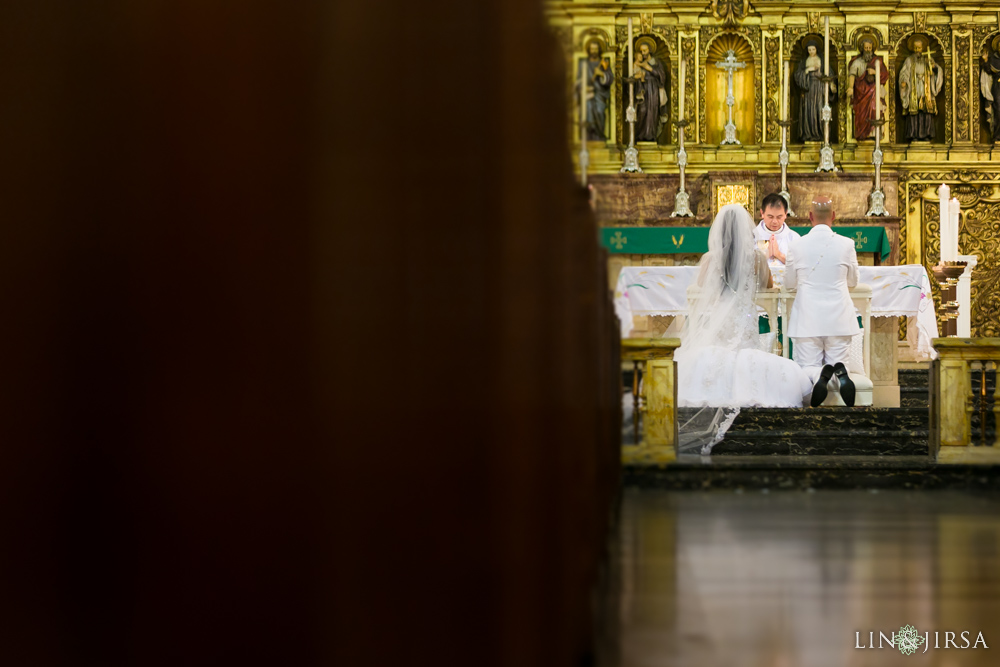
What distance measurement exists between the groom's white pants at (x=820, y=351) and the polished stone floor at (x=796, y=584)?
7.77 ft

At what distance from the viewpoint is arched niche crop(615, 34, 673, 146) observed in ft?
35.0

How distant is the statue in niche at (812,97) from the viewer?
33.9 feet

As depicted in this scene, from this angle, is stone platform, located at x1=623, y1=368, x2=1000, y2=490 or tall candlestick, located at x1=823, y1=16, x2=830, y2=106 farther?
tall candlestick, located at x1=823, y1=16, x2=830, y2=106

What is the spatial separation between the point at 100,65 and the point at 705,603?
2059mm

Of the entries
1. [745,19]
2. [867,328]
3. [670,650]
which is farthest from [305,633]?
[745,19]

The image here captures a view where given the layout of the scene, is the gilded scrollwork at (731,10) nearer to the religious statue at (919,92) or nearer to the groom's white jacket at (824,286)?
the religious statue at (919,92)

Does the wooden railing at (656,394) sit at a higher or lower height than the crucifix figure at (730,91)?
lower

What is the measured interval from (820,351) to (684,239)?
2571 millimetres

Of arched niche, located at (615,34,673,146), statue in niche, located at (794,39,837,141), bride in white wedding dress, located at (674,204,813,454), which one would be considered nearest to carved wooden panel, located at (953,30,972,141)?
statue in niche, located at (794,39,837,141)

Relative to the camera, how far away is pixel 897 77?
10742 mm

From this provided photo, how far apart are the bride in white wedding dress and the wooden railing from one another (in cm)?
41

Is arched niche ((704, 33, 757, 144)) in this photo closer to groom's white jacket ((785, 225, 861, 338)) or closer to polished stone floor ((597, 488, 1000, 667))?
groom's white jacket ((785, 225, 861, 338))

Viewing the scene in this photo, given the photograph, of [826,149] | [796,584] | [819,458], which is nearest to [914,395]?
[819,458]

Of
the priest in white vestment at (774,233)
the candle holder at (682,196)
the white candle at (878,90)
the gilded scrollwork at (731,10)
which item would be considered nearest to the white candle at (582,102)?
the priest in white vestment at (774,233)
